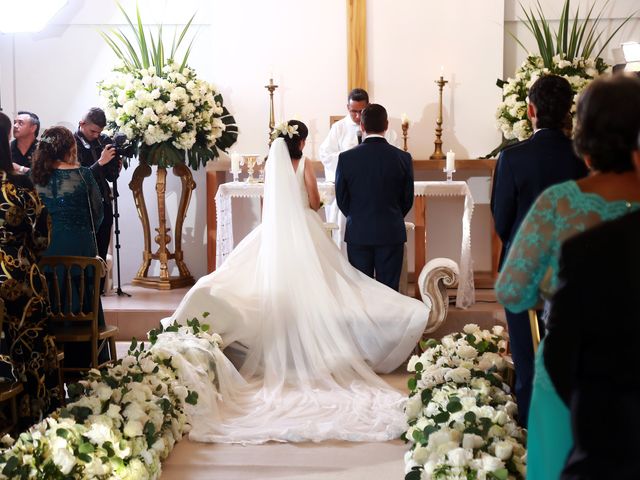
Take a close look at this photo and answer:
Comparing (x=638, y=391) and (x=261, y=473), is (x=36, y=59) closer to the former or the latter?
(x=261, y=473)

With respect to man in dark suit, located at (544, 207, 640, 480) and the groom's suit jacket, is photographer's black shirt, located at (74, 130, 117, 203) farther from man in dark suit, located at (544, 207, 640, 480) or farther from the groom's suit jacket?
man in dark suit, located at (544, 207, 640, 480)

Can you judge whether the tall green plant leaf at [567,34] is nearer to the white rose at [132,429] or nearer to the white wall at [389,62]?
the white wall at [389,62]

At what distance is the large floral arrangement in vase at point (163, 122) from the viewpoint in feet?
28.6

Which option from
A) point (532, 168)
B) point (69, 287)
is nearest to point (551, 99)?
point (532, 168)

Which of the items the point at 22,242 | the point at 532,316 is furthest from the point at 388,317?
the point at 532,316

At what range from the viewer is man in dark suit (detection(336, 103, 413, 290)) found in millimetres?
6465

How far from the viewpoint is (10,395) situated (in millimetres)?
3723

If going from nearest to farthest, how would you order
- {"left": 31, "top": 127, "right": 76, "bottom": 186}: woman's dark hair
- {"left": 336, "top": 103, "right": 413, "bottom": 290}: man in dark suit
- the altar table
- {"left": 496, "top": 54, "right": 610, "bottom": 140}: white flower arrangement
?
{"left": 31, "top": 127, "right": 76, "bottom": 186}: woman's dark hair < {"left": 336, "top": 103, "right": 413, "bottom": 290}: man in dark suit < the altar table < {"left": 496, "top": 54, "right": 610, "bottom": 140}: white flower arrangement

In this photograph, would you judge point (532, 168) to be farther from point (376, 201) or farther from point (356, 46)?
point (356, 46)

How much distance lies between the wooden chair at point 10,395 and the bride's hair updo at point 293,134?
10.5 ft

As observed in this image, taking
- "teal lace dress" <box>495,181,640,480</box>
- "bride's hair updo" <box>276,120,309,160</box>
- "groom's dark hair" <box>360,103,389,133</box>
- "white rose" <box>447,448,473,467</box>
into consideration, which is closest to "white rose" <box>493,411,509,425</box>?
"white rose" <box>447,448,473,467</box>

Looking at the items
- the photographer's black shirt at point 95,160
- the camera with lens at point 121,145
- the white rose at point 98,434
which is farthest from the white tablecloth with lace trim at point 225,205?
the white rose at point 98,434

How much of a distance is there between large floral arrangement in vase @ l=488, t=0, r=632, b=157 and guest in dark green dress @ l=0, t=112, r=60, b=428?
214 inches

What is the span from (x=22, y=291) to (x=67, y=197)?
1613mm
